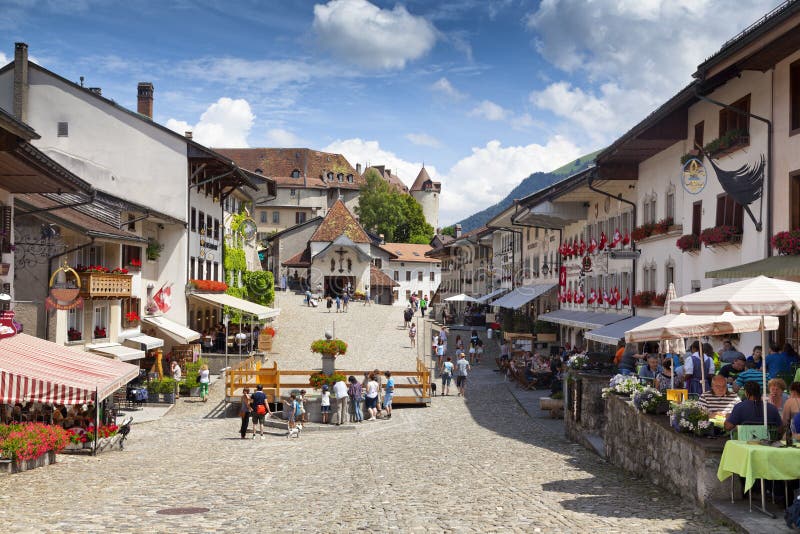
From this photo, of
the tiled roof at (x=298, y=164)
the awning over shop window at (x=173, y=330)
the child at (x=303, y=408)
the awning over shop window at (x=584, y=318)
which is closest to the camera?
the child at (x=303, y=408)

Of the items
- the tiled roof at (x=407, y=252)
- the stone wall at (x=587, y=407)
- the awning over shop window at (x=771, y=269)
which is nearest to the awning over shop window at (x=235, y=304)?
the stone wall at (x=587, y=407)

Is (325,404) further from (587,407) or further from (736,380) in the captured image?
(736,380)

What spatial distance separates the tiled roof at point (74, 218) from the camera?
27.5 meters

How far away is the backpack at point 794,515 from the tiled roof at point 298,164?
117m

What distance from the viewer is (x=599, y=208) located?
132 feet

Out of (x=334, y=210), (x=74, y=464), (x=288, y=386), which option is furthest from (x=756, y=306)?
(x=334, y=210)

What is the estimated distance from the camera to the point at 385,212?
11856 centimetres

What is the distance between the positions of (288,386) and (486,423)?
7356mm

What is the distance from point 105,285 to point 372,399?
32.5 feet

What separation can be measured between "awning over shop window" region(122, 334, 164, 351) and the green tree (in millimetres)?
81928

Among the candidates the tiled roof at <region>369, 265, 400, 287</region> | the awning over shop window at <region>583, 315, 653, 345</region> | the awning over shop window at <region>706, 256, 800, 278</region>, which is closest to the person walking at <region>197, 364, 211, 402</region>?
the awning over shop window at <region>583, 315, 653, 345</region>

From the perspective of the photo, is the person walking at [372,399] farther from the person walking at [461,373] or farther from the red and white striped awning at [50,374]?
the red and white striped awning at [50,374]

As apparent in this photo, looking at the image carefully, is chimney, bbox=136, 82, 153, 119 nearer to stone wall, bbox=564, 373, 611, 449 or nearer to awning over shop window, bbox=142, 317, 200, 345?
awning over shop window, bbox=142, 317, 200, 345

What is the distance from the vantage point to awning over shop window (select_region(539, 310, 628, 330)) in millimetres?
34669
